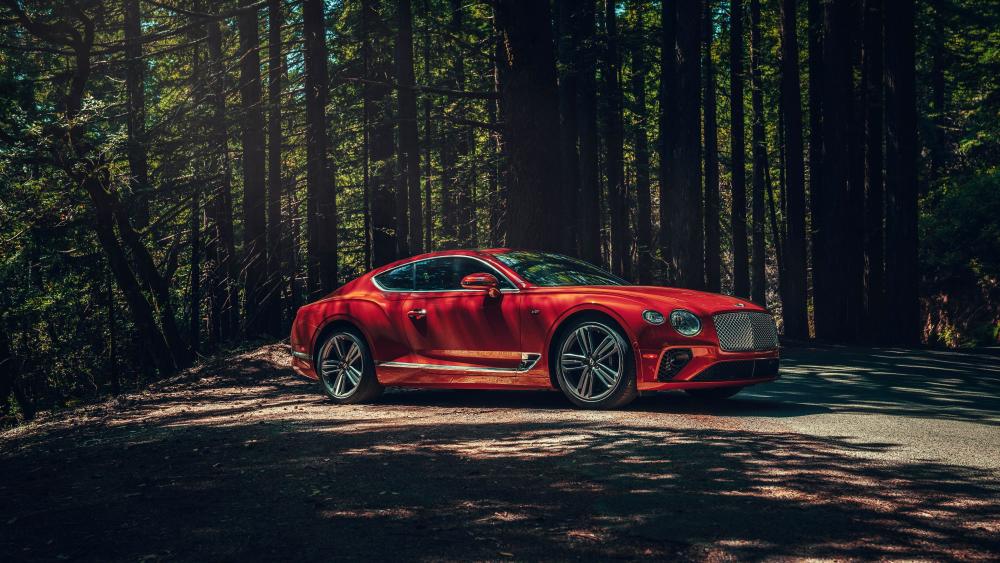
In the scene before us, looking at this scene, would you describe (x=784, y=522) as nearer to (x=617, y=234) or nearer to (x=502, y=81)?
(x=502, y=81)

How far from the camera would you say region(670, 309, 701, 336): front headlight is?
26.8 feet

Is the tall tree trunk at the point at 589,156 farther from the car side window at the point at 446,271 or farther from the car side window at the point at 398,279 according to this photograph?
the car side window at the point at 446,271

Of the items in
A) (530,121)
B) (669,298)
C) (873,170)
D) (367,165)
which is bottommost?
(669,298)

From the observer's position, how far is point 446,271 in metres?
9.76

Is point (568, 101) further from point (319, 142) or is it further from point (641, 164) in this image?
point (641, 164)

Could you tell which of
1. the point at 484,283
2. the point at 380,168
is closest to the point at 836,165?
the point at 380,168

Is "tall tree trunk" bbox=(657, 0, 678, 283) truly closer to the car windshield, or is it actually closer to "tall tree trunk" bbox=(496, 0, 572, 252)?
"tall tree trunk" bbox=(496, 0, 572, 252)

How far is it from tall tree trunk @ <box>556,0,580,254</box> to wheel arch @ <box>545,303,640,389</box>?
43.2ft

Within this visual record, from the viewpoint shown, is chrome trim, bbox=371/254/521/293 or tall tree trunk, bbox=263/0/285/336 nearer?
chrome trim, bbox=371/254/521/293

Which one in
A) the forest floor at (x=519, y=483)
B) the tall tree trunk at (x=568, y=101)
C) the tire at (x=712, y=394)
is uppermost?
the tall tree trunk at (x=568, y=101)

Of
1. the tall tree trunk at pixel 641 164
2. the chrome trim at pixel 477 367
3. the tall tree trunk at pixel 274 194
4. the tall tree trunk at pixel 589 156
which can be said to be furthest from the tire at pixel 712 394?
the tall tree trunk at pixel 641 164

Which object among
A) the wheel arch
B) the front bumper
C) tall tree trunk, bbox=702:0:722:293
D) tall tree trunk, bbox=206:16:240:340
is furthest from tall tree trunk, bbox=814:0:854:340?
the wheel arch

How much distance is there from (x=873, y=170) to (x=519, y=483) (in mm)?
19485

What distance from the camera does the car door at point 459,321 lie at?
354 inches
